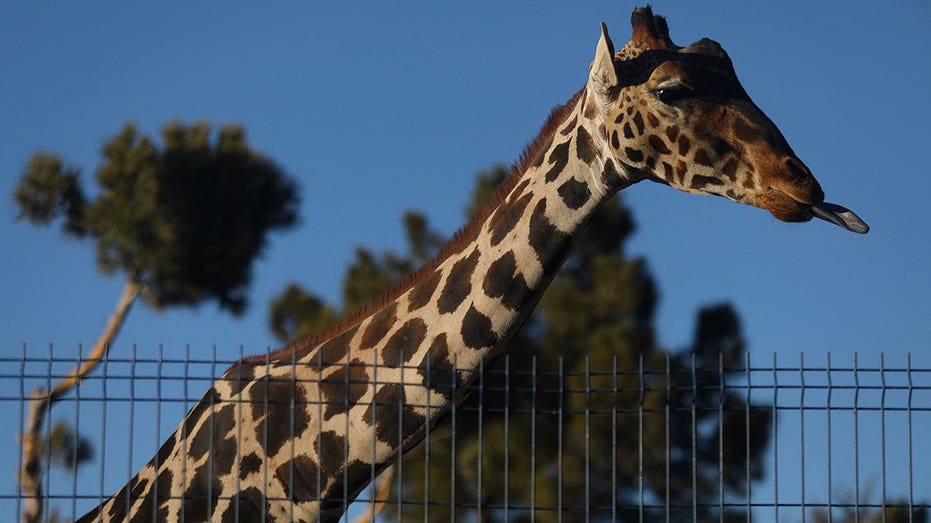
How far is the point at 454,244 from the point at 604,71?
1.59 meters

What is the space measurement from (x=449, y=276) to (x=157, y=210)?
26.0 metres

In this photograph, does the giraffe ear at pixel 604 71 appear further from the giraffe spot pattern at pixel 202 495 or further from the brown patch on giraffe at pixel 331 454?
the giraffe spot pattern at pixel 202 495

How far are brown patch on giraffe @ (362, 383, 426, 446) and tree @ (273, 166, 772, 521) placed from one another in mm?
12779

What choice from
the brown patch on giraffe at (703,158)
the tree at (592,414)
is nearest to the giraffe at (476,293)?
the brown patch on giraffe at (703,158)

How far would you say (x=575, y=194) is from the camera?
8570 millimetres

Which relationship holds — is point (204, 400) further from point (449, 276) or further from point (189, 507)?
point (449, 276)

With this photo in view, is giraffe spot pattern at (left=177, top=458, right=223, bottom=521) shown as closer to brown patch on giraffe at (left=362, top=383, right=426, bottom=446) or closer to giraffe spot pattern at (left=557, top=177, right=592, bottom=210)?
brown patch on giraffe at (left=362, top=383, right=426, bottom=446)

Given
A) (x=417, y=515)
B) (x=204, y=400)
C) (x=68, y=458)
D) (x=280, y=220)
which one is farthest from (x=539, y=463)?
(x=204, y=400)

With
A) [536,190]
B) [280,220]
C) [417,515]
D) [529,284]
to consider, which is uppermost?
[280,220]

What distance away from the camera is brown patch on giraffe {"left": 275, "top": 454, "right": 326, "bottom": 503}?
870 centimetres

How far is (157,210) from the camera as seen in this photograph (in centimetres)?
3366

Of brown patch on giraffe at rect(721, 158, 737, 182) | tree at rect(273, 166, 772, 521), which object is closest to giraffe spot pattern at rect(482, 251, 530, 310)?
brown patch on giraffe at rect(721, 158, 737, 182)

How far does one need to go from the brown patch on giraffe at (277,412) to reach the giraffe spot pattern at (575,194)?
7.02ft

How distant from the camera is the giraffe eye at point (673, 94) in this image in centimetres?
835
